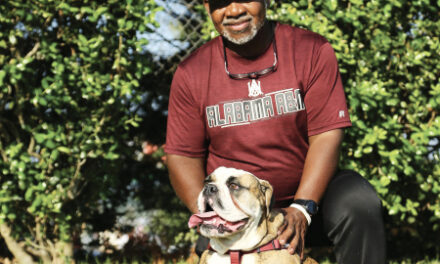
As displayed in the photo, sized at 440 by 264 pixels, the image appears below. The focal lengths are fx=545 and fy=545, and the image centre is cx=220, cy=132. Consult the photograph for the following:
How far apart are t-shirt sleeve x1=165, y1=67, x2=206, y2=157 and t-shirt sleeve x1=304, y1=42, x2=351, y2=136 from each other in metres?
0.73

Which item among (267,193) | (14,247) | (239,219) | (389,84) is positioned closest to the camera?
(239,219)

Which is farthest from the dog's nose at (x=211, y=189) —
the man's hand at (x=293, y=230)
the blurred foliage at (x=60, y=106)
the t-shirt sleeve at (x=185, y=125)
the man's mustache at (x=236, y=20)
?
the blurred foliage at (x=60, y=106)

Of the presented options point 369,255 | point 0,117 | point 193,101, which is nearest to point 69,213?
point 0,117

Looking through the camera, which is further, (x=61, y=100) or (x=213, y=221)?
(x=61, y=100)

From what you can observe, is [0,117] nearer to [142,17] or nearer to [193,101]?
[142,17]

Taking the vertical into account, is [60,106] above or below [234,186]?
above

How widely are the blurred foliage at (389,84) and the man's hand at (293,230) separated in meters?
1.98

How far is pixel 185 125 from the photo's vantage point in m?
3.62

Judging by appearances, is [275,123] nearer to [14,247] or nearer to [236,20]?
[236,20]

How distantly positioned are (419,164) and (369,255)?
7.68 ft

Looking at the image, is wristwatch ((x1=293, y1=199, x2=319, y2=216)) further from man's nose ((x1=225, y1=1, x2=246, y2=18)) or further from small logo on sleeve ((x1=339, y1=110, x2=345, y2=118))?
man's nose ((x1=225, y1=1, x2=246, y2=18))

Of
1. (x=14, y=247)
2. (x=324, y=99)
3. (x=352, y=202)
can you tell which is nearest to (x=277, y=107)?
(x=324, y=99)

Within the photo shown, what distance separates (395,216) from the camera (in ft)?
18.1

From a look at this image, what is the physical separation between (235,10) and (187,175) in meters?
1.10
